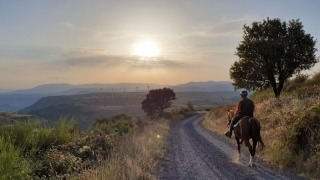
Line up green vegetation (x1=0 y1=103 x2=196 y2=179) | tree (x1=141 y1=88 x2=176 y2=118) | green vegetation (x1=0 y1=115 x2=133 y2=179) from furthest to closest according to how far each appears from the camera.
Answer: tree (x1=141 y1=88 x2=176 y2=118), green vegetation (x1=0 y1=103 x2=196 y2=179), green vegetation (x1=0 y1=115 x2=133 y2=179)

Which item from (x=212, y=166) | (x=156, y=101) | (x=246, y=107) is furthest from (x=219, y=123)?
(x=156, y=101)

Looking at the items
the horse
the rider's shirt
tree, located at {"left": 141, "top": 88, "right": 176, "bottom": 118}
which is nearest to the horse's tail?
the horse

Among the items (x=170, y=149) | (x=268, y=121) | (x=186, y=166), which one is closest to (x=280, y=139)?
(x=186, y=166)

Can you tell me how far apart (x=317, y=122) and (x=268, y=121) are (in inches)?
335

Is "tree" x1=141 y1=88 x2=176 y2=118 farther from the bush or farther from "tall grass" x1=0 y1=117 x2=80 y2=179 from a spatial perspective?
"tall grass" x1=0 y1=117 x2=80 y2=179

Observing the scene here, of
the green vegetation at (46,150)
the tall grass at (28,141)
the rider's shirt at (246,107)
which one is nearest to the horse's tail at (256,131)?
the rider's shirt at (246,107)

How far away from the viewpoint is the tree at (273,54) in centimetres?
4388

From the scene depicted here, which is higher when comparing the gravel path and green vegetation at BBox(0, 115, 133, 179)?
green vegetation at BBox(0, 115, 133, 179)

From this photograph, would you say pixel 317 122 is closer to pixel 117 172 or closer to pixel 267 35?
pixel 117 172

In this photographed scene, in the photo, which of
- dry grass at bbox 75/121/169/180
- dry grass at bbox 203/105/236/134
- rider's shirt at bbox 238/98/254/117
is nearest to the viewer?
dry grass at bbox 75/121/169/180

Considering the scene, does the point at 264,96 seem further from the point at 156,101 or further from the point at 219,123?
the point at 156,101

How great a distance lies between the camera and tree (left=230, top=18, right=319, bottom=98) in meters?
43.9

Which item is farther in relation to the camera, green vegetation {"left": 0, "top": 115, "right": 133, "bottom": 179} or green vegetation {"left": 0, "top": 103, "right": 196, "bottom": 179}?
green vegetation {"left": 0, "top": 103, "right": 196, "bottom": 179}

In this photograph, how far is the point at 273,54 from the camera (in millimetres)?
43000
